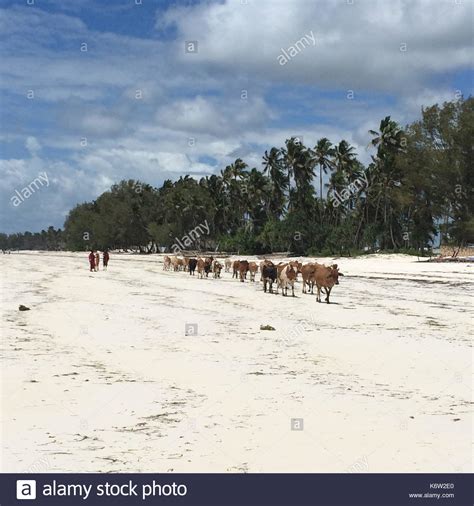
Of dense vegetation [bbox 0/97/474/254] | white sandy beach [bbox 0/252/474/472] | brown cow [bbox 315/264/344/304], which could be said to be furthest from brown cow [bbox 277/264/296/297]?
dense vegetation [bbox 0/97/474/254]

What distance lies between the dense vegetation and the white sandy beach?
45579 millimetres

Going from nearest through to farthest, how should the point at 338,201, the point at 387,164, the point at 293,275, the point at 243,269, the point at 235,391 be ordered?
the point at 235,391 < the point at 293,275 < the point at 243,269 < the point at 387,164 < the point at 338,201

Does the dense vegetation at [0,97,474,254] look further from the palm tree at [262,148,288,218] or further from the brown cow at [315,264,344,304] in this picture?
the brown cow at [315,264,344,304]

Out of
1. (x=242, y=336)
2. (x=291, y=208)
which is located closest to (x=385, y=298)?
(x=242, y=336)

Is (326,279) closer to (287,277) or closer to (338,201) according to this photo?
(287,277)

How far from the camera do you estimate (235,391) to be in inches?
373

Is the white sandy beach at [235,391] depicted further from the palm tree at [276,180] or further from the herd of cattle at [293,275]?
the palm tree at [276,180]

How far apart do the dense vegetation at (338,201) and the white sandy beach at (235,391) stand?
45.6 m

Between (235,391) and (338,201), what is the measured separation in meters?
71.7

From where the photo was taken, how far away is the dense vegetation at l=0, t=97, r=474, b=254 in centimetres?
6159

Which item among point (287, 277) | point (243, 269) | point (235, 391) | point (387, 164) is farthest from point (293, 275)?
point (387, 164)

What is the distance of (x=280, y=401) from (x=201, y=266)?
103 ft
